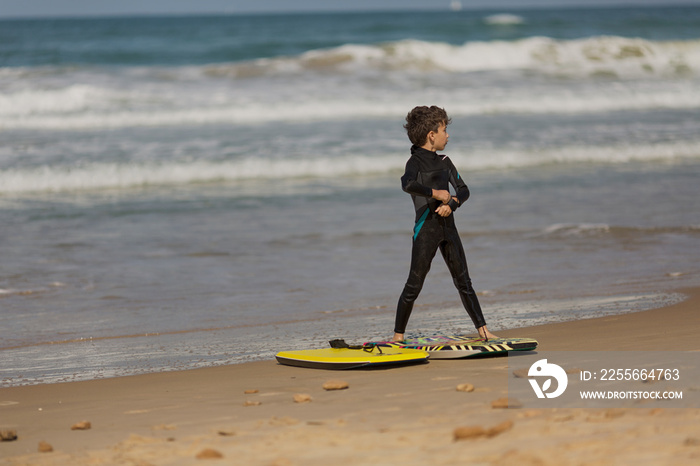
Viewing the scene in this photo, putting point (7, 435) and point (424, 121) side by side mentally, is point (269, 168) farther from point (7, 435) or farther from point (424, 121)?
point (7, 435)

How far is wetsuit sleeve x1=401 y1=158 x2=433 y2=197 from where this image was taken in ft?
16.9

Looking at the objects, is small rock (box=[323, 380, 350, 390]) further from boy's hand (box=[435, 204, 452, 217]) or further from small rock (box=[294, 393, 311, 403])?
boy's hand (box=[435, 204, 452, 217])

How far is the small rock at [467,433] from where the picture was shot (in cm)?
346

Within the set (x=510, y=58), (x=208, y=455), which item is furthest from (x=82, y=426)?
(x=510, y=58)

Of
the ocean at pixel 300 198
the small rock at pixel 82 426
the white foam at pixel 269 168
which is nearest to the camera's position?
the small rock at pixel 82 426

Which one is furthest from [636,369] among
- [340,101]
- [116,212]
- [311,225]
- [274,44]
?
[274,44]

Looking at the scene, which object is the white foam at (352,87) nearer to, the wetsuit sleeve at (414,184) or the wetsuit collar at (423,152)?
the wetsuit collar at (423,152)

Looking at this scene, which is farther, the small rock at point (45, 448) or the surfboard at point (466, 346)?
the surfboard at point (466, 346)

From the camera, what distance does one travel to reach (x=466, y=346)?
16.9ft

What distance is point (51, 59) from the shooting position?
102 feet

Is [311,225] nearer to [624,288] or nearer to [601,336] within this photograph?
[624,288]

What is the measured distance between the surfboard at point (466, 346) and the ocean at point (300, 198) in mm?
768

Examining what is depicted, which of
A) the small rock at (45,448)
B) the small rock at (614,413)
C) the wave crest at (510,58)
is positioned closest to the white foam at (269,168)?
the small rock at (45,448)

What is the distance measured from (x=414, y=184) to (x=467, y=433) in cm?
204
